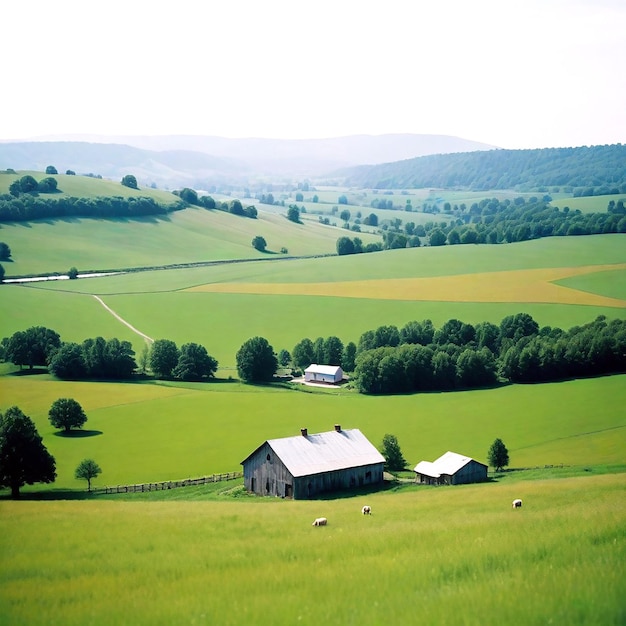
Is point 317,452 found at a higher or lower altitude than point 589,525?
lower

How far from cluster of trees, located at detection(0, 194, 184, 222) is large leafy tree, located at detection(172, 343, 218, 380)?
88.0 meters

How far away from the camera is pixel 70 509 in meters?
25.6

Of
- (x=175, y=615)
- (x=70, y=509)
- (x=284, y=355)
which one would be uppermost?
(x=175, y=615)

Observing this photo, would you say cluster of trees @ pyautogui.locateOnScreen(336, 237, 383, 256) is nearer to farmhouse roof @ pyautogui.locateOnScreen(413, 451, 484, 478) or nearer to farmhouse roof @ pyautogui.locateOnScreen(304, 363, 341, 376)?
farmhouse roof @ pyautogui.locateOnScreen(304, 363, 341, 376)

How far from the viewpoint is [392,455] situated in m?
47.8

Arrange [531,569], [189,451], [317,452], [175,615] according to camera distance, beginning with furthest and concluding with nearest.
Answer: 1. [189,451]
2. [317,452]
3. [531,569]
4. [175,615]

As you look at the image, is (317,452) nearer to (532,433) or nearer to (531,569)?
(532,433)

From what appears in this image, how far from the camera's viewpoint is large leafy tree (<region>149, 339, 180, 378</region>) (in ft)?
258

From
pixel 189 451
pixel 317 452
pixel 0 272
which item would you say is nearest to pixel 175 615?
pixel 317 452

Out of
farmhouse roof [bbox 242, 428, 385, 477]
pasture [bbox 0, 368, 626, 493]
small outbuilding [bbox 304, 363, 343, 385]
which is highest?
farmhouse roof [bbox 242, 428, 385, 477]

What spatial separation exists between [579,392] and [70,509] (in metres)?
48.2

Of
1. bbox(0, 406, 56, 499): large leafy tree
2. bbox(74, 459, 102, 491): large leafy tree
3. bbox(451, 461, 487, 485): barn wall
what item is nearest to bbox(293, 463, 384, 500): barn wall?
bbox(451, 461, 487, 485): barn wall

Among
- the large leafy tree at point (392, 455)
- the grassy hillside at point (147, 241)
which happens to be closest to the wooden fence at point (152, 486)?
the large leafy tree at point (392, 455)

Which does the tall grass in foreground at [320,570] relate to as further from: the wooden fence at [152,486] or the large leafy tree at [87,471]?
the large leafy tree at [87,471]
